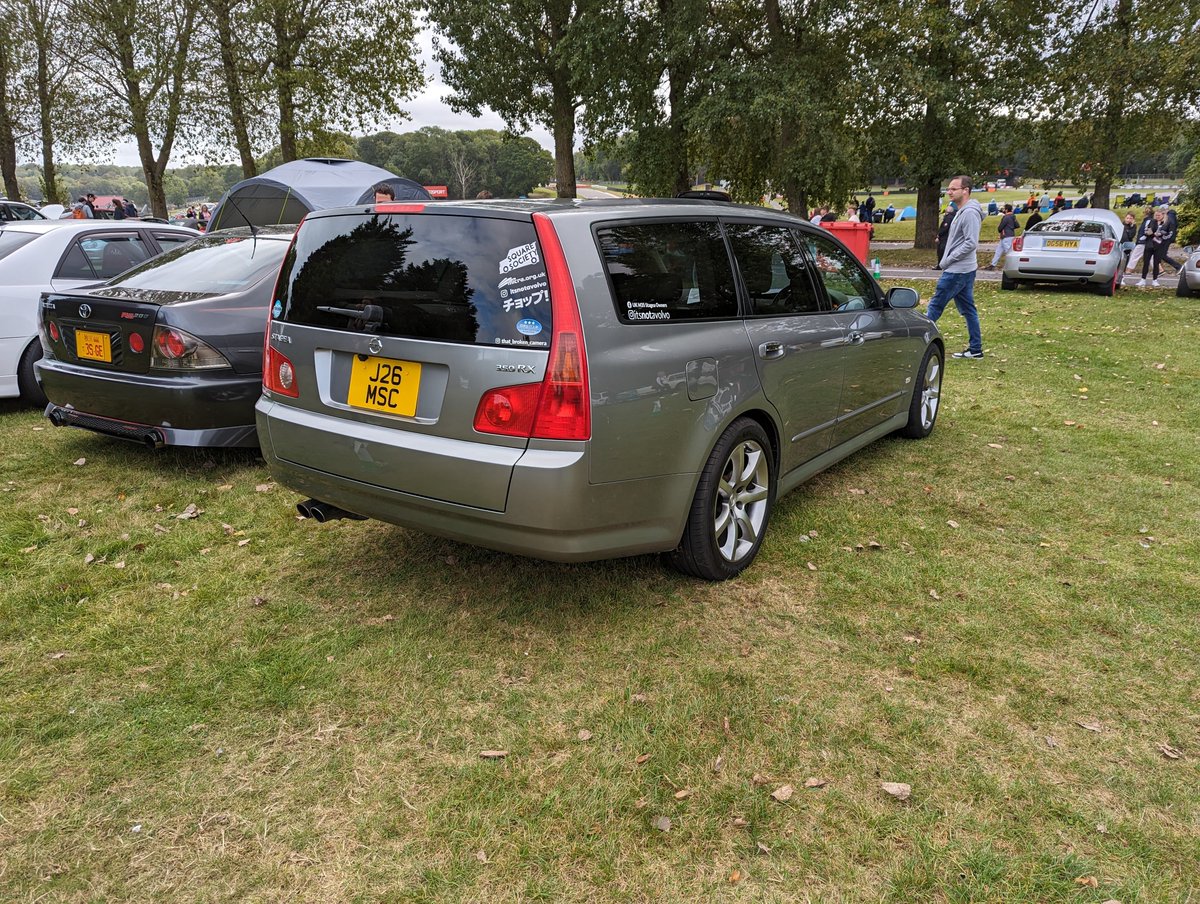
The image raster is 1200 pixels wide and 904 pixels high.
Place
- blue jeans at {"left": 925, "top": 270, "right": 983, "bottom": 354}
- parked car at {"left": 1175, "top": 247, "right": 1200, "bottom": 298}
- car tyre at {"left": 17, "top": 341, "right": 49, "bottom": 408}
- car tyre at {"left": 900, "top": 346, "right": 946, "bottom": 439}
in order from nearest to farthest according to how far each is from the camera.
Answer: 1. car tyre at {"left": 900, "top": 346, "right": 946, "bottom": 439}
2. car tyre at {"left": 17, "top": 341, "right": 49, "bottom": 408}
3. blue jeans at {"left": 925, "top": 270, "right": 983, "bottom": 354}
4. parked car at {"left": 1175, "top": 247, "right": 1200, "bottom": 298}

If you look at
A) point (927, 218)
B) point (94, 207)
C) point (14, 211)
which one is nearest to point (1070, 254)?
point (927, 218)

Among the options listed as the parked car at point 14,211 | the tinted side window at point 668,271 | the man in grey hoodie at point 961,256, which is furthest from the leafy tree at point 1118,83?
the parked car at point 14,211

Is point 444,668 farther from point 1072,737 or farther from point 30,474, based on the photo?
point 30,474

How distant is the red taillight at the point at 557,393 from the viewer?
283 cm

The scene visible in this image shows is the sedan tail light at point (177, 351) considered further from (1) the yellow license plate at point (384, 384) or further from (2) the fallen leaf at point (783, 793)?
(2) the fallen leaf at point (783, 793)

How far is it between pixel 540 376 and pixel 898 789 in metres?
1.72

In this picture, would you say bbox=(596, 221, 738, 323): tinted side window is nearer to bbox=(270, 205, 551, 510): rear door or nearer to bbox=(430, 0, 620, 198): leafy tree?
bbox=(270, 205, 551, 510): rear door

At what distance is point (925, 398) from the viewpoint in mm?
5883

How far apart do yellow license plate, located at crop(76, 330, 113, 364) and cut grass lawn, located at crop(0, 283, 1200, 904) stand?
789 mm

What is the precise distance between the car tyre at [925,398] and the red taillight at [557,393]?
11.7ft

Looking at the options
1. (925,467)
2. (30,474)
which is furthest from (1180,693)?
(30,474)

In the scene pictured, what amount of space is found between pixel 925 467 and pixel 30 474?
224 inches

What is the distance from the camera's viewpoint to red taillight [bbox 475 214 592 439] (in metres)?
2.83

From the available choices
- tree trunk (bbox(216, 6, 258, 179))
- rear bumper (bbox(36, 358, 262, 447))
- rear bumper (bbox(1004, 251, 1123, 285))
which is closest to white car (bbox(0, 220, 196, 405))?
rear bumper (bbox(36, 358, 262, 447))
